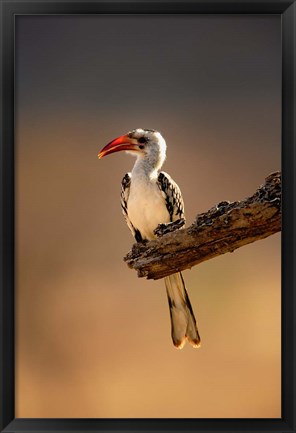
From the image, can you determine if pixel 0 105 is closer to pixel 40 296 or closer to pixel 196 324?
pixel 40 296

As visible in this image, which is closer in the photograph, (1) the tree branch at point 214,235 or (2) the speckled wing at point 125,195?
(1) the tree branch at point 214,235

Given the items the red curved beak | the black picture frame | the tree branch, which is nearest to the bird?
the red curved beak

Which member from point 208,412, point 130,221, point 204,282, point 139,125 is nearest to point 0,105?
→ point 139,125

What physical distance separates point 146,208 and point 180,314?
0.47m

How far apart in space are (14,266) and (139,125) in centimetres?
78

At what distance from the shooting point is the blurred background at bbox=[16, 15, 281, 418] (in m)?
2.27

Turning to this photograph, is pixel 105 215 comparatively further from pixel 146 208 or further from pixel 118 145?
pixel 118 145

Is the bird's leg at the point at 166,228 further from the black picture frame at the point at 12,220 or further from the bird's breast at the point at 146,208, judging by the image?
the black picture frame at the point at 12,220

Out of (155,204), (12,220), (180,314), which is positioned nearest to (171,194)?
(155,204)

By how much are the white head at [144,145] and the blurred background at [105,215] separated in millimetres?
31

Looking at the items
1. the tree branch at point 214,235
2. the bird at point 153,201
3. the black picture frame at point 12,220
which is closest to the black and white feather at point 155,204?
the bird at point 153,201

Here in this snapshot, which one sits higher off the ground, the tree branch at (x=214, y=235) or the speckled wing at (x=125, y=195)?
the speckled wing at (x=125, y=195)

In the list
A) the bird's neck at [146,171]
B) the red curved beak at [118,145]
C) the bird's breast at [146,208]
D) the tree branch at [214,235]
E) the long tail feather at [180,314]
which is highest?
the red curved beak at [118,145]

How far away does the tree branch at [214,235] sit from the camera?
207 centimetres
